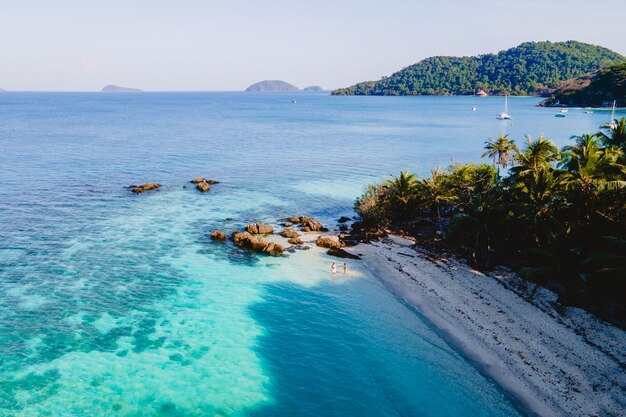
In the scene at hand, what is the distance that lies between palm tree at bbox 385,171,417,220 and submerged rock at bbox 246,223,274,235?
50.1 feet

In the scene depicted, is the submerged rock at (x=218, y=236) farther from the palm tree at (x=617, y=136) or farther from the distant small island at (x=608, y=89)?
the distant small island at (x=608, y=89)

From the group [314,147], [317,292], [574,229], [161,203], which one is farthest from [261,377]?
[314,147]

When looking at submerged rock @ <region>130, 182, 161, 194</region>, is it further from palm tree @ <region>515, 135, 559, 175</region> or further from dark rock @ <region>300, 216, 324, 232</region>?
palm tree @ <region>515, 135, 559, 175</region>

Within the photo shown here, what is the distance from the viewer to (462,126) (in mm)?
143500

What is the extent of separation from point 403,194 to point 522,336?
78.7 feet

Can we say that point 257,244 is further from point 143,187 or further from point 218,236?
point 143,187

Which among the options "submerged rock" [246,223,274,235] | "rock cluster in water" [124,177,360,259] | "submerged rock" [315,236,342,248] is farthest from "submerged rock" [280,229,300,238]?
"submerged rock" [315,236,342,248]

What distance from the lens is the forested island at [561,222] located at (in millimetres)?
28250

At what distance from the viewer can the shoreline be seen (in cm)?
2197

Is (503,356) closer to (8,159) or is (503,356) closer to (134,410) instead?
(134,410)

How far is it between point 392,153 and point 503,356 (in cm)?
7108

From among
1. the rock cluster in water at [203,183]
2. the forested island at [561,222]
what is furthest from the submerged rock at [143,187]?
the forested island at [561,222]

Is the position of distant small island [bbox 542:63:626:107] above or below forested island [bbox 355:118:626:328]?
above

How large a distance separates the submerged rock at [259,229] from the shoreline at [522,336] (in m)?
14.2
